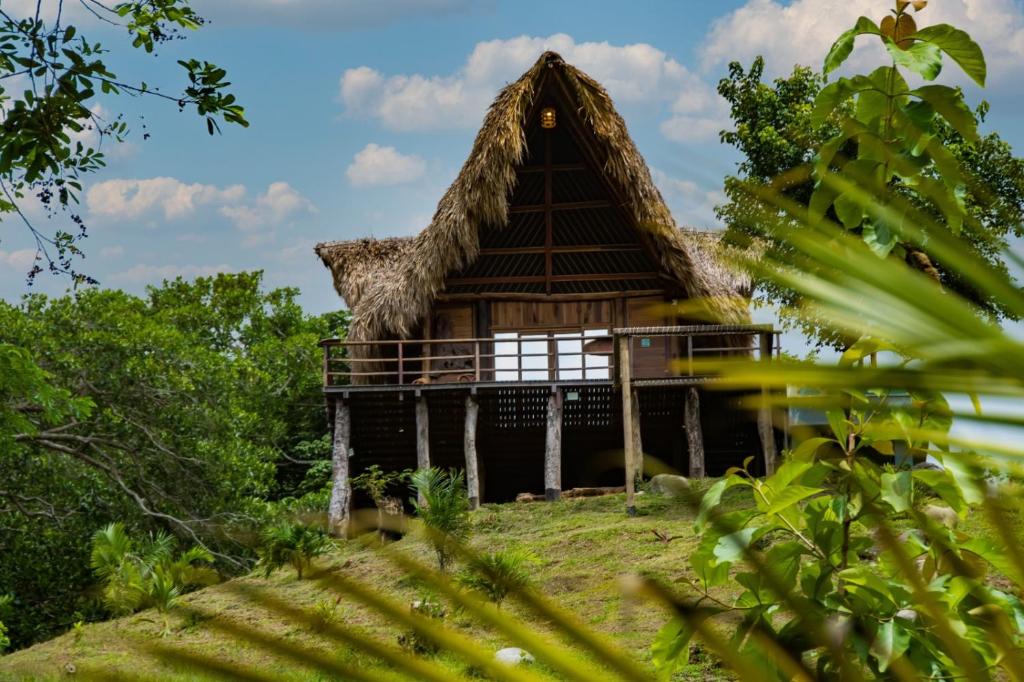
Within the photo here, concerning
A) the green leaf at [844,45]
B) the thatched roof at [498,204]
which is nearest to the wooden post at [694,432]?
the thatched roof at [498,204]

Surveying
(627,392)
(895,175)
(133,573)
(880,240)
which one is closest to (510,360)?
(627,392)

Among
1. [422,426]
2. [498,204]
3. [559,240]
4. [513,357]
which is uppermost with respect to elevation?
[498,204]

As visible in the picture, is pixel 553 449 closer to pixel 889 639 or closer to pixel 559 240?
pixel 559 240

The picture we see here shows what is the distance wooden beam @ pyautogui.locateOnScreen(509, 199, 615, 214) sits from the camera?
1445 centimetres

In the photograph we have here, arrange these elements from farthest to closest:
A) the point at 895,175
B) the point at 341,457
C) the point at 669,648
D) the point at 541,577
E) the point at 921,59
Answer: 1. the point at 341,457
2. the point at 541,577
3. the point at 895,175
4. the point at 921,59
5. the point at 669,648

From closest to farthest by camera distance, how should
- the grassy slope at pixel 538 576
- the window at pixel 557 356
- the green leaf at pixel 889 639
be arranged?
the green leaf at pixel 889 639 < the grassy slope at pixel 538 576 < the window at pixel 557 356

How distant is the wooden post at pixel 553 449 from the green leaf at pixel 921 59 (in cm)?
1182

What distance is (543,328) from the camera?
14.7 meters

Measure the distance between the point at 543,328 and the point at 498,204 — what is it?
1.75 meters

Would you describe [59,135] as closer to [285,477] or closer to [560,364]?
[560,364]

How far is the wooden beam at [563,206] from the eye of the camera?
569 inches

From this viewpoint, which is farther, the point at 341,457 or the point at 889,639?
the point at 341,457

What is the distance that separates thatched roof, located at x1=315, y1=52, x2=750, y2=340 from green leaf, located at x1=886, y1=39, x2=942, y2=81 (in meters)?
11.4

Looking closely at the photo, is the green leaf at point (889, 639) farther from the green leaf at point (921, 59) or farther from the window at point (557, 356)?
the window at point (557, 356)
